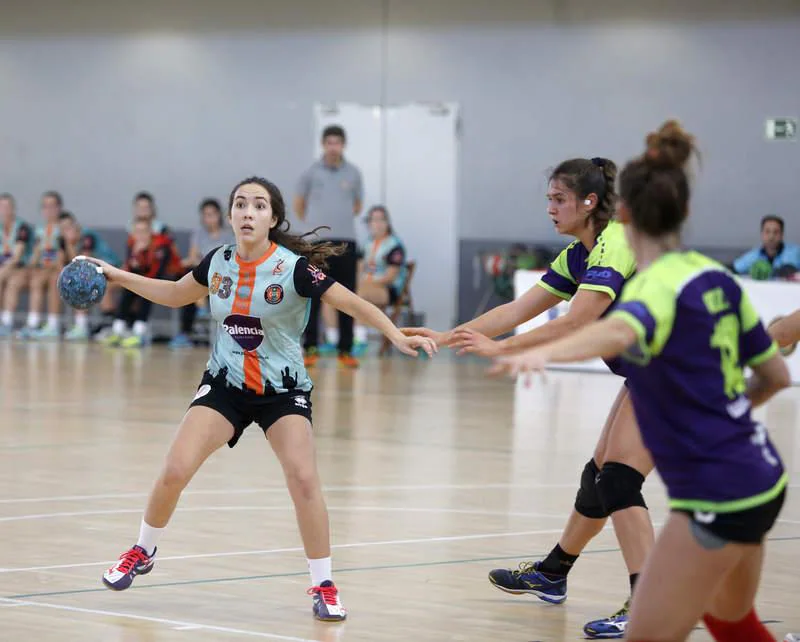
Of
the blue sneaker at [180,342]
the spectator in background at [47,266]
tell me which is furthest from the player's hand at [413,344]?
the spectator in background at [47,266]

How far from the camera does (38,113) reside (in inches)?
826

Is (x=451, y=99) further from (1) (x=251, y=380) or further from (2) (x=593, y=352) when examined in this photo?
(2) (x=593, y=352)

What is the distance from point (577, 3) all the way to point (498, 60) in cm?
135

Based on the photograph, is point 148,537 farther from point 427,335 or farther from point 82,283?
point 427,335

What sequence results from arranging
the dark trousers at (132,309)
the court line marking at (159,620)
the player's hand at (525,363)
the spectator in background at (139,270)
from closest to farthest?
the player's hand at (525,363), the court line marking at (159,620), the spectator in background at (139,270), the dark trousers at (132,309)

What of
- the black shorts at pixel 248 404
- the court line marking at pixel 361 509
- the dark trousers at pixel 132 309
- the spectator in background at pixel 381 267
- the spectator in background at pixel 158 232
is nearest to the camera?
the black shorts at pixel 248 404

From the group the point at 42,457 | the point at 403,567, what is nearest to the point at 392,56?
the point at 42,457

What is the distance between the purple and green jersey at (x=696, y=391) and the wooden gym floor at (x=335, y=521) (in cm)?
162

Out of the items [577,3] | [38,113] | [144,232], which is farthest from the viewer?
[38,113]

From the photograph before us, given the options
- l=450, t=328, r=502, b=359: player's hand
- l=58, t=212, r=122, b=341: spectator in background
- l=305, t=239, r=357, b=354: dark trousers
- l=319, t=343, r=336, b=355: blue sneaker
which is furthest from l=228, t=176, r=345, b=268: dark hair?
l=58, t=212, r=122, b=341: spectator in background

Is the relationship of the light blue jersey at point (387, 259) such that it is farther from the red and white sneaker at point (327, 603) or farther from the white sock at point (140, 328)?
the red and white sneaker at point (327, 603)

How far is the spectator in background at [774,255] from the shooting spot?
15344 millimetres

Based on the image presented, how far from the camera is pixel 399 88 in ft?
64.1

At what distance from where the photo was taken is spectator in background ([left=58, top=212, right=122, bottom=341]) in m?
18.2
